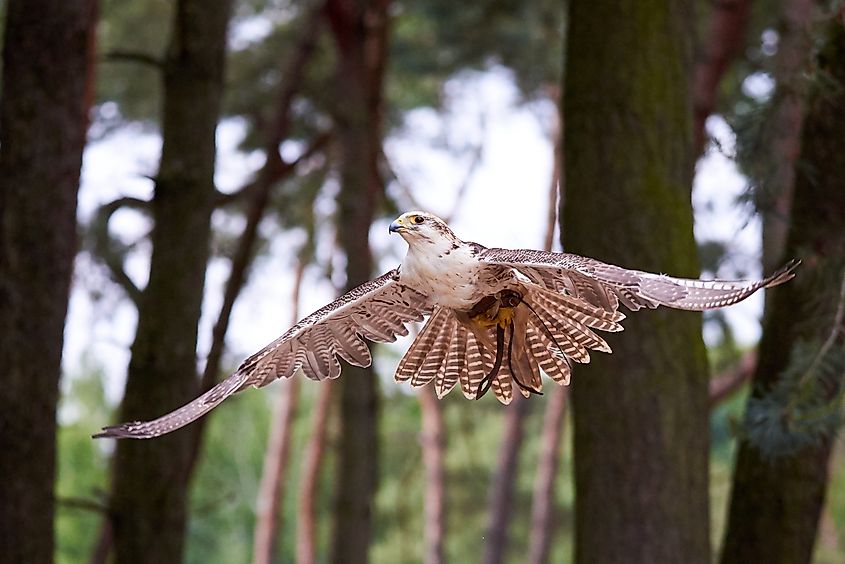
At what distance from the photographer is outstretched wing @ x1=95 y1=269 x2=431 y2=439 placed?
4301mm

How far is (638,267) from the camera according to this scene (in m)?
5.53

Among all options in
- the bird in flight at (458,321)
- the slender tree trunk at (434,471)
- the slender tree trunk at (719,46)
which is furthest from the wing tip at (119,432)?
the slender tree trunk at (434,471)

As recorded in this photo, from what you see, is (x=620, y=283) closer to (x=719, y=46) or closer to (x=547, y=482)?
(x=719, y=46)

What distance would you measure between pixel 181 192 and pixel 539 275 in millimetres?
2634

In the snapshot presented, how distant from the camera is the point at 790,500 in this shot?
5.94 meters

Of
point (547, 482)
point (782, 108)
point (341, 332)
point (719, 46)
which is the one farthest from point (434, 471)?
point (341, 332)

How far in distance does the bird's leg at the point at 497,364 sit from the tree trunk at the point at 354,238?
5474mm

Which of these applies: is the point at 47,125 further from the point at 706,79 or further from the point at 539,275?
the point at 706,79

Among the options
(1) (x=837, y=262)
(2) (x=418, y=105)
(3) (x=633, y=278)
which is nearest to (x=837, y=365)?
(1) (x=837, y=262)

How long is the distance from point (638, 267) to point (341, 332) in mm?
1493

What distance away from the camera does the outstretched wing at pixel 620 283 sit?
10.7 ft

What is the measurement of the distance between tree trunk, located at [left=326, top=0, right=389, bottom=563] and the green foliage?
492cm

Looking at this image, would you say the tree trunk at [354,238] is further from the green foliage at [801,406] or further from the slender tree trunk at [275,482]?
the slender tree trunk at [275,482]

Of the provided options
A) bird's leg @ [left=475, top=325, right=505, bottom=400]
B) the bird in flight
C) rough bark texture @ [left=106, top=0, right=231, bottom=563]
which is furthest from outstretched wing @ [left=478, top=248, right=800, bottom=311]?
rough bark texture @ [left=106, top=0, right=231, bottom=563]
